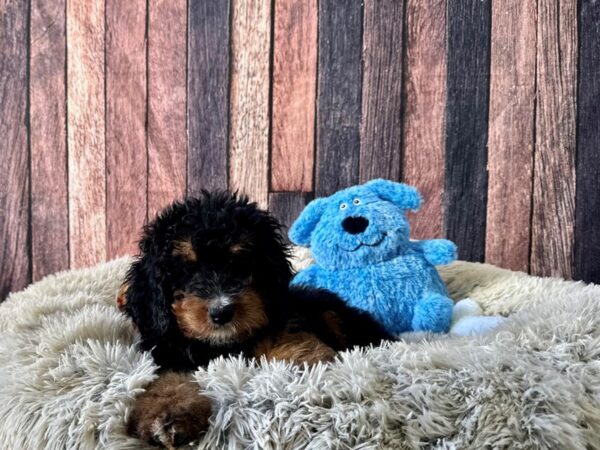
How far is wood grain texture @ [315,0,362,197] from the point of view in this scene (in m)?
2.64

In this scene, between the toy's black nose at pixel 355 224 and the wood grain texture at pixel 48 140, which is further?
the wood grain texture at pixel 48 140

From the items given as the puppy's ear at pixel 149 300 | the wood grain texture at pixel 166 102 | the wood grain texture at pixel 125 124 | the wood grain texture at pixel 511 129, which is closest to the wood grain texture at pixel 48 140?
the wood grain texture at pixel 125 124

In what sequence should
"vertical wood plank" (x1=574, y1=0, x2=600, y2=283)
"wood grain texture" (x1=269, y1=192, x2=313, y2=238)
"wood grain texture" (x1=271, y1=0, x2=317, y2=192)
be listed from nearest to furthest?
1. "vertical wood plank" (x1=574, y1=0, x2=600, y2=283)
2. "wood grain texture" (x1=271, y1=0, x2=317, y2=192)
3. "wood grain texture" (x1=269, y1=192, x2=313, y2=238)

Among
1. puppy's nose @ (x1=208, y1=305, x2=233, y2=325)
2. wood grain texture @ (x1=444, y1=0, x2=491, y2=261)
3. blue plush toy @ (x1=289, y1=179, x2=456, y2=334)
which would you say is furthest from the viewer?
wood grain texture @ (x1=444, y1=0, x2=491, y2=261)

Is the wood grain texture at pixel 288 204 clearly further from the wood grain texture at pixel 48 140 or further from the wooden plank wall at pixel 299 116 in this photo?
the wood grain texture at pixel 48 140

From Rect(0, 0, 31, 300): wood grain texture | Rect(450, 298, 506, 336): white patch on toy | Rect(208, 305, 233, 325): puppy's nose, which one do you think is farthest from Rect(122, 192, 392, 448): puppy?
Rect(0, 0, 31, 300): wood grain texture

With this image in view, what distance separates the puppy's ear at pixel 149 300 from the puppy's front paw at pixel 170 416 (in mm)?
364

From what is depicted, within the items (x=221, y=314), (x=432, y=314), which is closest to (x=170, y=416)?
(x=221, y=314)

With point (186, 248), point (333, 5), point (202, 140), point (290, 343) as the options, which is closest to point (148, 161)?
point (202, 140)

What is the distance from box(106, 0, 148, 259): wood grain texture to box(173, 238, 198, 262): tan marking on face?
1.37 meters

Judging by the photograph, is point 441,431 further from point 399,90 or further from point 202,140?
point 202,140

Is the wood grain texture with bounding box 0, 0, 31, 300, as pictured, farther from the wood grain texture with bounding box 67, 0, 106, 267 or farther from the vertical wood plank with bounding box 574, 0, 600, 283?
the vertical wood plank with bounding box 574, 0, 600, 283

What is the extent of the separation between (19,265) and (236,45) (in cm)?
164

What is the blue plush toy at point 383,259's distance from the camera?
2.19m
